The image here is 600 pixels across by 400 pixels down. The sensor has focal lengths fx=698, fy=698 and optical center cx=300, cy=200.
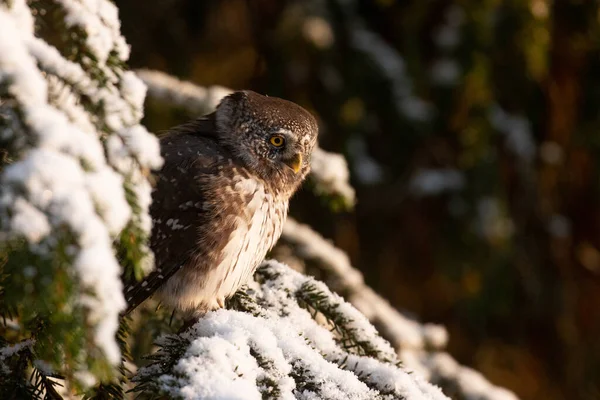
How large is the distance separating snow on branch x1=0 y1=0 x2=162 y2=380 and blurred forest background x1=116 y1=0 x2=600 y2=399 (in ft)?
6.46

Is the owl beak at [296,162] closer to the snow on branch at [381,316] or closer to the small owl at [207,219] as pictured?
the small owl at [207,219]

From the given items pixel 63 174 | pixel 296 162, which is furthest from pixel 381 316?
pixel 63 174

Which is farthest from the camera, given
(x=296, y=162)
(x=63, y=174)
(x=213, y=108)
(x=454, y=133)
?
(x=454, y=133)

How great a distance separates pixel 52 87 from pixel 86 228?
0.80ft

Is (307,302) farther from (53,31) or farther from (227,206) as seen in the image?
(53,31)

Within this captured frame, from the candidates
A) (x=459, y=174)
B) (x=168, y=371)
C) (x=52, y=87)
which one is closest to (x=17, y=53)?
(x=52, y=87)

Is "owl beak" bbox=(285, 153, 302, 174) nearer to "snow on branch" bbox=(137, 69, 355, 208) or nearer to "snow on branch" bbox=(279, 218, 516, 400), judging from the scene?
"snow on branch" bbox=(137, 69, 355, 208)

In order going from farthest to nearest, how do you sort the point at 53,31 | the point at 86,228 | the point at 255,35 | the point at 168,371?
the point at 255,35, the point at 168,371, the point at 53,31, the point at 86,228

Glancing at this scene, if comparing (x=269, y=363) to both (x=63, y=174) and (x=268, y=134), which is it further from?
(x=268, y=134)

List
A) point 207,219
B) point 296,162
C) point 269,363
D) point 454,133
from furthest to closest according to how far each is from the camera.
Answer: point 454,133 < point 296,162 < point 207,219 < point 269,363

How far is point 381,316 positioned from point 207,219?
3.06 ft

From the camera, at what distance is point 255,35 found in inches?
145

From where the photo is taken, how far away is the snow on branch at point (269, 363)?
1176 millimetres

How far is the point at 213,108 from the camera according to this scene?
2.64 metres
